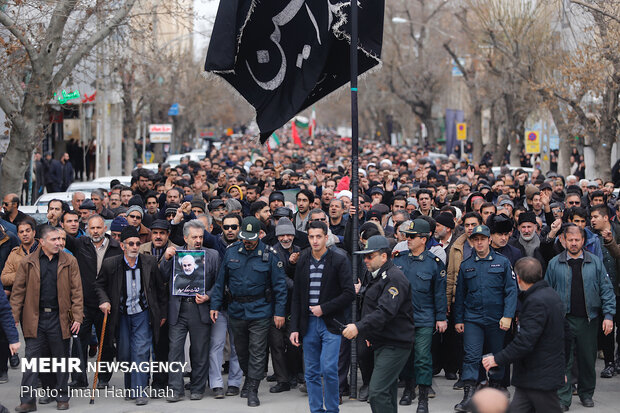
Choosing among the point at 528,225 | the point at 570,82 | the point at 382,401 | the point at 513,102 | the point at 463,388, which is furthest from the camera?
the point at 513,102

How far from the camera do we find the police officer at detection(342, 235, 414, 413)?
25.2 feet

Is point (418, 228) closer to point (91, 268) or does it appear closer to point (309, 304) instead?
point (309, 304)

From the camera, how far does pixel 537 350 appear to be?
23.1ft

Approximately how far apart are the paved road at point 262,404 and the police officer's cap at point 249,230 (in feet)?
5.60

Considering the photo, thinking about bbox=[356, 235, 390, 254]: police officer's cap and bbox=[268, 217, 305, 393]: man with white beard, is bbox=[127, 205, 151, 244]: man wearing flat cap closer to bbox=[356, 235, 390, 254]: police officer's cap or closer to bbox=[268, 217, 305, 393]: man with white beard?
bbox=[268, 217, 305, 393]: man with white beard

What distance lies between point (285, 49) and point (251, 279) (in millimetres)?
2359

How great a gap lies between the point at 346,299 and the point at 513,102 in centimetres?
3224

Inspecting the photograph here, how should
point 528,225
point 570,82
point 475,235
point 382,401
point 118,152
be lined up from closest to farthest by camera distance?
1. point 382,401
2. point 475,235
3. point 528,225
4. point 570,82
5. point 118,152

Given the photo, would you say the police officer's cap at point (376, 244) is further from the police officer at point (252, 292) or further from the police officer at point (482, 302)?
the police officer at point (252, 292)

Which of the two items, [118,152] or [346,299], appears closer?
[346,299]

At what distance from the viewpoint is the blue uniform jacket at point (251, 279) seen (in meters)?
9.31

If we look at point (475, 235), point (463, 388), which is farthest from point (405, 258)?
point (463, 388)

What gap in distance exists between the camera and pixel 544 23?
33906 mm

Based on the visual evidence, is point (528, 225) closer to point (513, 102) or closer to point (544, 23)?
point (544, 23)
